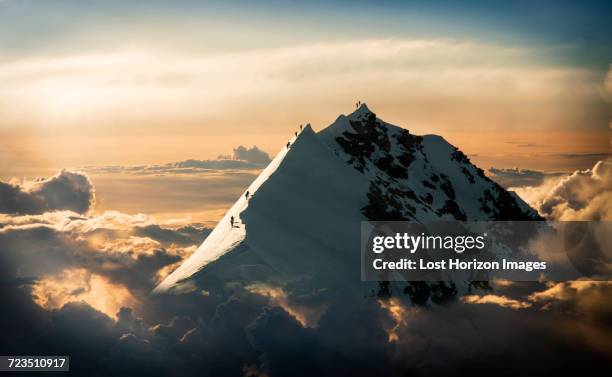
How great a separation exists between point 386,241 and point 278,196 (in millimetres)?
31266

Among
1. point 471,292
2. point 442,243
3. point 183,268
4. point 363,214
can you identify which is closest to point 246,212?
point 183,268

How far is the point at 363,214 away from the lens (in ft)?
528

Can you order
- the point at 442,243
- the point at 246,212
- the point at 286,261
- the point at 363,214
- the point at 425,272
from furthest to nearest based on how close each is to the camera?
the point at 442,243 < the point at 425,272 < the point at 363,214 < the point at 246,212 < the point at 286,261

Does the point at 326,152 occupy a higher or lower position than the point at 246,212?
higher

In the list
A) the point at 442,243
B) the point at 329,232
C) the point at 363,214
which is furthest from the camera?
the point at 442,243

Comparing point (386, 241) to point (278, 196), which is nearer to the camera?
point (278, 196)

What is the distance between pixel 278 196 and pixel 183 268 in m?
25.1

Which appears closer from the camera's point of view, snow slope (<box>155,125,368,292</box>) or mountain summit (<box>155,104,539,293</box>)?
mountain summit (<box>155,104,539,293</box>)

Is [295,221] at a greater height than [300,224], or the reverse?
[295,221]

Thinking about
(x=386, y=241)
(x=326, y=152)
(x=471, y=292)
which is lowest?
(x=471, y=292)

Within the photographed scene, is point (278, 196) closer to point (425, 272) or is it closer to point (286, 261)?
point (286, 261)

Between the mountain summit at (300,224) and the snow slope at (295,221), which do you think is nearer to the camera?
the mountain summit at (300,224)

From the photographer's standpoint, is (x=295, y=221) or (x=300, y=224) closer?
(x=295, y=221)

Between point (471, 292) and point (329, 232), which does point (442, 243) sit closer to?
point (471, 292)
